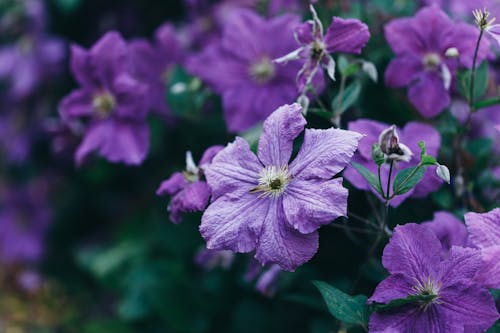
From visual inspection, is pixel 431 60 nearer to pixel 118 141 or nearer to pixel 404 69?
pixel 404 69

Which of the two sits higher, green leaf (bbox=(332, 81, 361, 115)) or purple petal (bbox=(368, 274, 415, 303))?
green leaf (bbox=(332, 81, 361, 115))

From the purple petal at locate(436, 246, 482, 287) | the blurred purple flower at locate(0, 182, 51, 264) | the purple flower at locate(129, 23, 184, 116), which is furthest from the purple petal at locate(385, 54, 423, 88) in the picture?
the blurred purple flower at locate(0, 182, 51, 264)

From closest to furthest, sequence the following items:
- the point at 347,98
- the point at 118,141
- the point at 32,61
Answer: the point at 347,98 → the point at 118,141 → the point at 32,61

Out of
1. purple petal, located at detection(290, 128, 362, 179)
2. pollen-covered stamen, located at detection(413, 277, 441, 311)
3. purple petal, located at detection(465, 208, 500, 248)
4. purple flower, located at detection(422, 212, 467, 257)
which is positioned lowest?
purple flower, located at detection(422, 212, 467, 257)

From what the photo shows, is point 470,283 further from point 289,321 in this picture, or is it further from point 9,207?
point 9,207

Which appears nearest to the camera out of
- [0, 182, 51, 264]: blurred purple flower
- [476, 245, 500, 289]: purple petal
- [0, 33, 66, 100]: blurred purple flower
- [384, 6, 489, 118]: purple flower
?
[476, 245, 500, 289]: purple petal

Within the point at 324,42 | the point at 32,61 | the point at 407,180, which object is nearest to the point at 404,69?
the point at 324,42

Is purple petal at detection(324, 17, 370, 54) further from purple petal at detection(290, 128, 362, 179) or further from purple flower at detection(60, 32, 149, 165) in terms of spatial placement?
purple flower at detection(60, 32, 149, 165)
